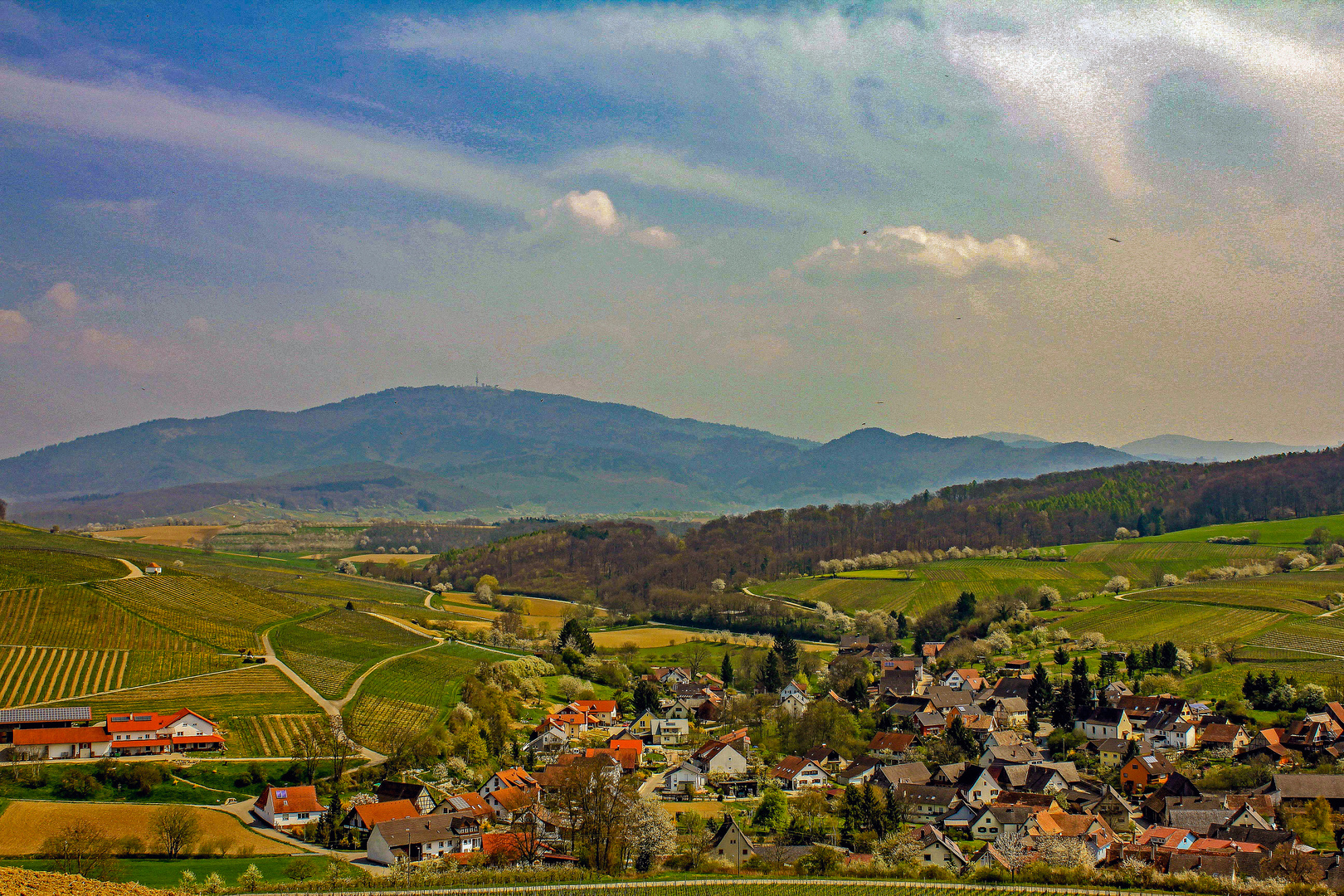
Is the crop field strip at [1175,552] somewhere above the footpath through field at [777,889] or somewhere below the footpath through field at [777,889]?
above

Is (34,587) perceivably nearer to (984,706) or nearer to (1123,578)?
(984,706)

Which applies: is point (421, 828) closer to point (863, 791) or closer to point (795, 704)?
point (863, 791)

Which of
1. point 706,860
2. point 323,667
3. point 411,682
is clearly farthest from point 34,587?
point 706,860

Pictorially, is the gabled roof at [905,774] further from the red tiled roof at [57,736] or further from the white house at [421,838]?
the red tiled roof at [57,736]

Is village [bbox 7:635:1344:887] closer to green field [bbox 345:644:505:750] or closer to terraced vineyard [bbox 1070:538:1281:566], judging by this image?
green field [bbox 345:644:505:750]

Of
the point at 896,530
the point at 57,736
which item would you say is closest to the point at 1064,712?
the point at 57,736

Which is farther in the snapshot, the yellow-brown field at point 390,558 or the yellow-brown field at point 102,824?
the yellow-brown field at point 390,558

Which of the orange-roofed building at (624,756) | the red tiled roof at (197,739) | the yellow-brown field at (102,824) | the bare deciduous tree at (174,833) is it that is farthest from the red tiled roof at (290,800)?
the orange-roofed building at (624,756)
